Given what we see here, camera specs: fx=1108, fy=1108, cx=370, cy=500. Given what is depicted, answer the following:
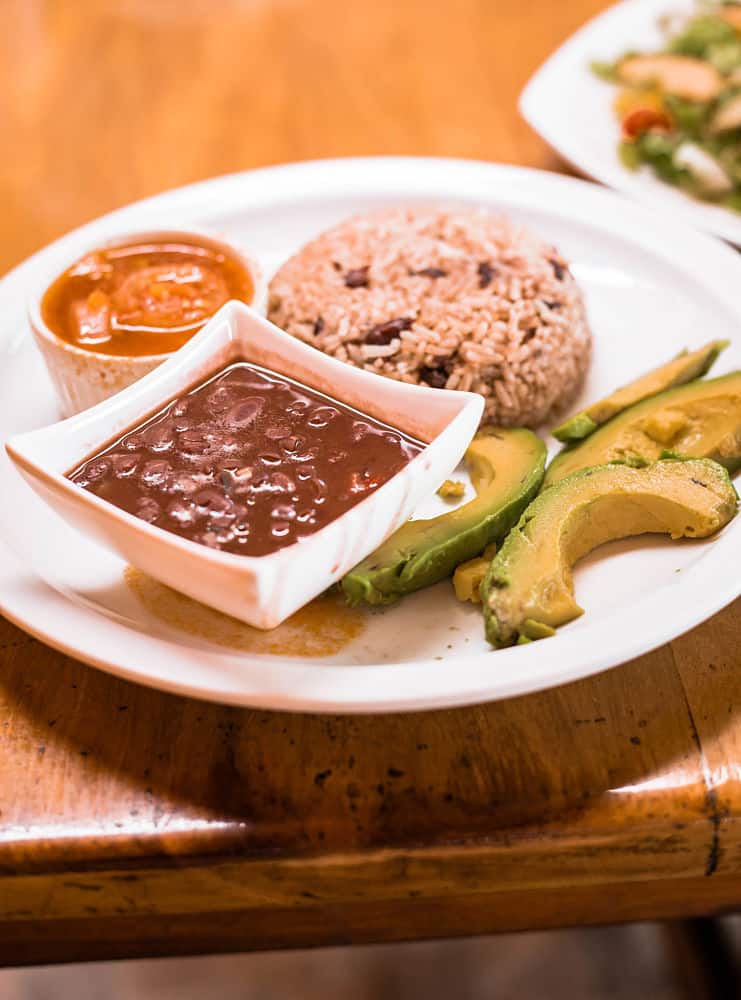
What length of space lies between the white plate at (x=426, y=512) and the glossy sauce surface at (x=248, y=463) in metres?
0.18

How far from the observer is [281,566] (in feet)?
4.66

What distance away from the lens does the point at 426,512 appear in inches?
74.7

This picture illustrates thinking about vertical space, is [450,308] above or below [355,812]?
above

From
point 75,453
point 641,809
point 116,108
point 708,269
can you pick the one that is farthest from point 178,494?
point 116,108

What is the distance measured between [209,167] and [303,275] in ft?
3.09

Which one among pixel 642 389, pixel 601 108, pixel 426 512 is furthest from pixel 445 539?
pixel 601 108

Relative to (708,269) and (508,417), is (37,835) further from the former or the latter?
(708,269)

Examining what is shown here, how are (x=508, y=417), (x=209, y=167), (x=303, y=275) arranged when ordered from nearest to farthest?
(x=508, y=417), (x=303, y=275), (x=209, y=167)

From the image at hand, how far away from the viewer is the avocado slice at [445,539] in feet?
5.47

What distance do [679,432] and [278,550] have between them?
810 mm

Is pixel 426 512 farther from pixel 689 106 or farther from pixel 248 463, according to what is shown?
pixel 689 106

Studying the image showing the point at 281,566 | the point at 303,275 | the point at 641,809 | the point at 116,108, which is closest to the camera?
the point at 281,566

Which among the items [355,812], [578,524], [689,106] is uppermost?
[689,106]

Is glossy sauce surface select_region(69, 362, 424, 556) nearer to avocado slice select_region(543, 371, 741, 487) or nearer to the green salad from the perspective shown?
avocado slice select_region(543, 371, 741, 487)
